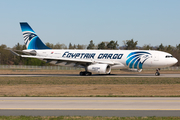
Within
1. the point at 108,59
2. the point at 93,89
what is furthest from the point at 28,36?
the point at 93,89

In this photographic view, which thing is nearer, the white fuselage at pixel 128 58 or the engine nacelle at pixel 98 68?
the engine nacelle at pixel 98 68

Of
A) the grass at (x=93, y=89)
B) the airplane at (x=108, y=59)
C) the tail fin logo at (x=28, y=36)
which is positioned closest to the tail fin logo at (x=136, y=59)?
the airplane at (x=108, y=59)

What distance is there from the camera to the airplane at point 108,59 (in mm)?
40688

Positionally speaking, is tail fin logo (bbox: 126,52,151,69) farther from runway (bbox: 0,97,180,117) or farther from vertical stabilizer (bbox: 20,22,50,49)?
runway (bbox: 0,97,180,117)

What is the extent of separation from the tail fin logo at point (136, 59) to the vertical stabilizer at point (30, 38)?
16.5m

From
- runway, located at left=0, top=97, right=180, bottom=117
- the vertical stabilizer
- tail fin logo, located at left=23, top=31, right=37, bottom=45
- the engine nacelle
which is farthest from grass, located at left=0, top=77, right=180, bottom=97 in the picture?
tail fin logo, located at left=23, top=31, right=37, bottom=45

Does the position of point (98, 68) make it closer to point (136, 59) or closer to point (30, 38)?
point (136, 59)

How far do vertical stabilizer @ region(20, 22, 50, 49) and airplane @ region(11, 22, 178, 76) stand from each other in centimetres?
149

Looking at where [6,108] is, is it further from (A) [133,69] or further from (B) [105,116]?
(A) [133,69]

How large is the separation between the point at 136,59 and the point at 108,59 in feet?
15.1

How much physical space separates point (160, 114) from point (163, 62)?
30.5 m

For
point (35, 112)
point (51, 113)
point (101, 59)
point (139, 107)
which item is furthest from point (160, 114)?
point (101, 59)

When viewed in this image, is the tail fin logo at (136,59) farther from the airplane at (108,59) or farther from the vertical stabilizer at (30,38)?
the vertical stabilizer at (30,38)

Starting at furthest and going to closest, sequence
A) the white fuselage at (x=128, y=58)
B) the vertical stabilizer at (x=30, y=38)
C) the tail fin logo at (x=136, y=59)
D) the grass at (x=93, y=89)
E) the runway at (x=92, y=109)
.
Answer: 1. the vertical stabilizer at (x=30, y=38)
2. the tail fin logo at (x=136, y=59)
3. the white fuselage at (x=128, y=58)
4. the grass at (x=93, y=89)
5. the runway at (x=92, y=109)
